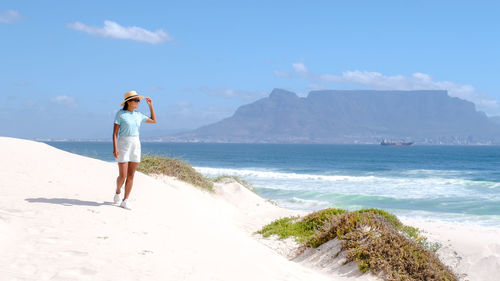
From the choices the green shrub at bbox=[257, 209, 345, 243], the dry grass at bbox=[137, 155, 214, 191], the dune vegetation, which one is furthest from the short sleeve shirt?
the dry grass at bbox=[137, 155, 214, 191]

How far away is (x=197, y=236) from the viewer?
26.1 ft

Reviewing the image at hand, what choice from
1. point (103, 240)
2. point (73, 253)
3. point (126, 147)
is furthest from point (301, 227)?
point (73, 253)

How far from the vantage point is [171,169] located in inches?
688

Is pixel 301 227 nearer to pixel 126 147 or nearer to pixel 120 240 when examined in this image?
pixel 126 147

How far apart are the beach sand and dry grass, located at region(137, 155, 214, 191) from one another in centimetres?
375

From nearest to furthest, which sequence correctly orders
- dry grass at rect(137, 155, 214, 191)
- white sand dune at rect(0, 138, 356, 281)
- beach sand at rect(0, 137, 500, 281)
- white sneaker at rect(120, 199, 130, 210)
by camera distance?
white sand dune at rect(0, 138, 356, 281) < beach sand at rect(0, 137, 500, 281) < white sneaker at rect(120, 199, 130, 210) < dry grass at rect(137, 155, 214, 191)

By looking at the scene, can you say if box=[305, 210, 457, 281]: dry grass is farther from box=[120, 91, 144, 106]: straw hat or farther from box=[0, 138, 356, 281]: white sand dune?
box=[120, 91, 144, 106]: straw hat

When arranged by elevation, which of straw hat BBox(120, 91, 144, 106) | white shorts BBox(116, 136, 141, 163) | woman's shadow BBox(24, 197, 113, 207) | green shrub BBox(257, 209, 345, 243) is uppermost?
straw hat BBox(120, 91, 144, 106)

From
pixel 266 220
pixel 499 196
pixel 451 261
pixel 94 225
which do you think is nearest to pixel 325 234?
pixel 451 261

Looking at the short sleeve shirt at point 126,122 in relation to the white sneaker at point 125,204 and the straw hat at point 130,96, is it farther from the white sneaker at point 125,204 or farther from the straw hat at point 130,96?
the white sneaker at point 125,204

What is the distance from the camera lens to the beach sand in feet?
18.6

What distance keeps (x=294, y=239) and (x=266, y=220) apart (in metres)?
3.78

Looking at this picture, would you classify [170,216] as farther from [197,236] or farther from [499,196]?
[499,196]

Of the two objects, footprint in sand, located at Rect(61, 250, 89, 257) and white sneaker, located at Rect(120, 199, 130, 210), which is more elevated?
white sneaker, located at Rect(120, 199, 130, 210)
